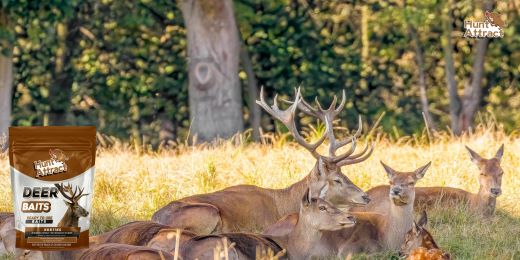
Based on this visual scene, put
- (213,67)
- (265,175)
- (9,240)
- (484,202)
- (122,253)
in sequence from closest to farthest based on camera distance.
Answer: (122,253) < (9,240) < (484,202) < (265,175) < (213,67)

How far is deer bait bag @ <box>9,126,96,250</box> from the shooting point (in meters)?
6.67

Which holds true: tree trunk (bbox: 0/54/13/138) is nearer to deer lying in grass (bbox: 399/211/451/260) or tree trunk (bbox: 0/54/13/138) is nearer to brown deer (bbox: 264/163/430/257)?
brown deer (bbox: 264/163/430/257)

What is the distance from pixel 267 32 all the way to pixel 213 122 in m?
3.61

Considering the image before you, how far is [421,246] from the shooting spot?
8141mm

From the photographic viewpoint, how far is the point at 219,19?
17.1 meters

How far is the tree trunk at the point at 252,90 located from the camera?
66.9 ft

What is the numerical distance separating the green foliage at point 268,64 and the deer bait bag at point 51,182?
44.0 feet

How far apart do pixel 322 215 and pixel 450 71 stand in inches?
475

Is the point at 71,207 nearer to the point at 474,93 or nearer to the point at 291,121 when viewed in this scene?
the point at 291,121

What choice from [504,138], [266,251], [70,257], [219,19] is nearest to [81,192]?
[70,257]

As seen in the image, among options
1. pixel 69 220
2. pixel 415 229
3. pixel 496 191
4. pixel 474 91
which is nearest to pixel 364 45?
pixel 474 91

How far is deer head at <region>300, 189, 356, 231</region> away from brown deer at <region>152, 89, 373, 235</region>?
3.57 feet

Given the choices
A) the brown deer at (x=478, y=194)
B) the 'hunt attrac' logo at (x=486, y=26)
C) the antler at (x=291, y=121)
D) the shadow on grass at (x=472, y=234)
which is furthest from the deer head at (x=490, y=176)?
the 'hunt attrac' logo at (x=486, y=26)

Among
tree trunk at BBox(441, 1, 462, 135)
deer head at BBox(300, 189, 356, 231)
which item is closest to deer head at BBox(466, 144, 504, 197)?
deer head at BBox(300, 189, 356, 231)
